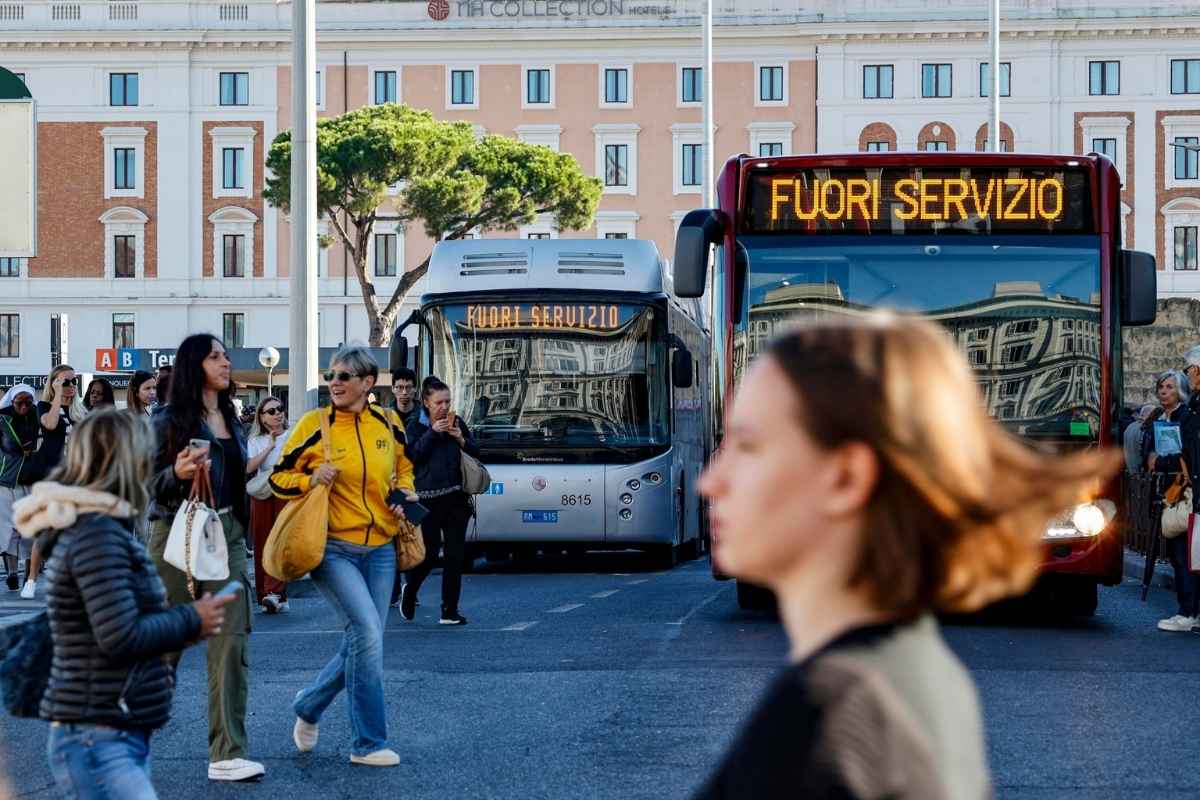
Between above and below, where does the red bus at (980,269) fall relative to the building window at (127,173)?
below

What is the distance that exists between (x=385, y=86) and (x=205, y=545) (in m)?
67.8

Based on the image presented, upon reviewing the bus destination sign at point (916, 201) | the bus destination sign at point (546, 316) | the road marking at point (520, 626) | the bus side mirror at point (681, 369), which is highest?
the bus destination sign at point (916, 201)

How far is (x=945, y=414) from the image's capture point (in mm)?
1823

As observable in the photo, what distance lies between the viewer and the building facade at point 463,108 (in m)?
71.2

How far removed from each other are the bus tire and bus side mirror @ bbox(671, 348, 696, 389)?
5.64 metres

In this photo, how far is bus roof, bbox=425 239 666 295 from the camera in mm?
20219

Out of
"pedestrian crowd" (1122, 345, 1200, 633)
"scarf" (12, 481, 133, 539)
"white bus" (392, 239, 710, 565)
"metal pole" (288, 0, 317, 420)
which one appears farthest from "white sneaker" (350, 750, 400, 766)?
"white bus" (392, 239, 710, 565)

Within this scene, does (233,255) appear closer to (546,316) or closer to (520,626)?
(546,316)

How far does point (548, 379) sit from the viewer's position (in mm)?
19938

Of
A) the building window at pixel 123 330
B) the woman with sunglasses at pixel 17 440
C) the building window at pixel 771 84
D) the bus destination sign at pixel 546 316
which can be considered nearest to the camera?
the woman with sunglasses at pixel 17 440

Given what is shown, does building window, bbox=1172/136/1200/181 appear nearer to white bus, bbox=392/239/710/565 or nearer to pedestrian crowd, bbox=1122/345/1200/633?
white bus, bbox=392/239/710/565

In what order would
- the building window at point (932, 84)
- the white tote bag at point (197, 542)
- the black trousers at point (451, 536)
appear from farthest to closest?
the building window at point (932, 84) → the black trousers at point (451, 536) → the white tote bag at point (197, 542)

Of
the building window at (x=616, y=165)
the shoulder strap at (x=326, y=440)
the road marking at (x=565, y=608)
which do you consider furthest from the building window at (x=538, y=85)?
the shoulder strap at (x=326, y=440)

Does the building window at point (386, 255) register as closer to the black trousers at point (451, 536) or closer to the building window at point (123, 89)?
the building window at point (123, 89)
